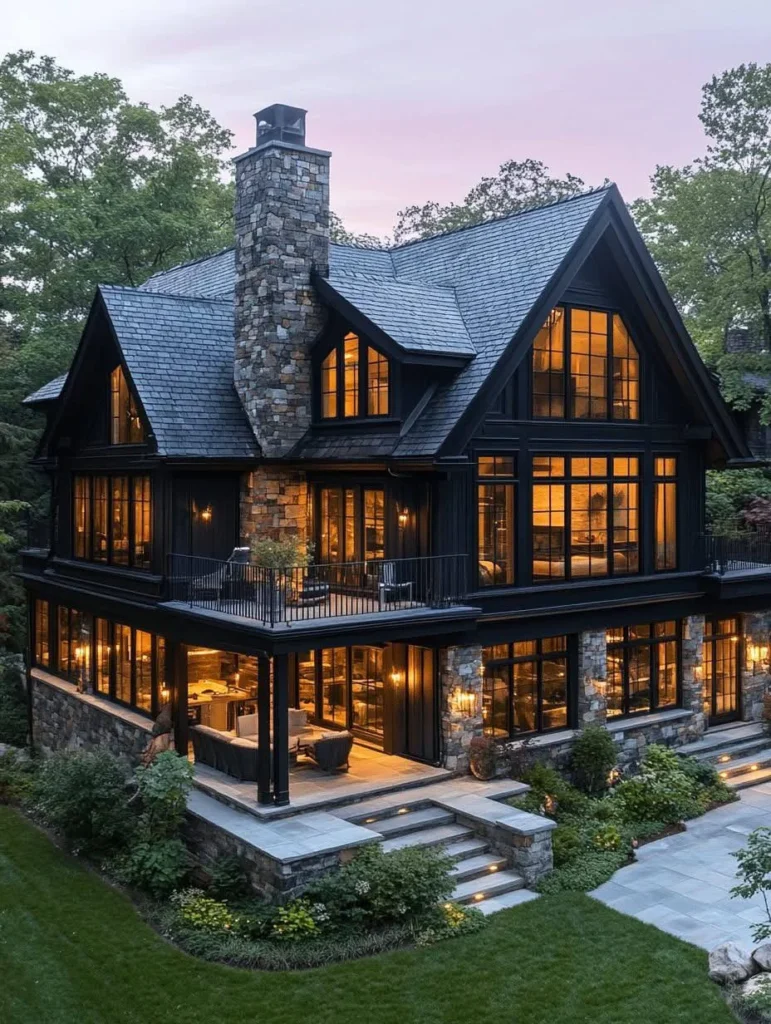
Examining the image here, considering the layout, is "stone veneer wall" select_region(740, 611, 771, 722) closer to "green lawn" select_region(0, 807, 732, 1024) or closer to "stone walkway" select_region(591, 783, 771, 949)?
"stone walkway" select_region(591, 783, 771, 949)

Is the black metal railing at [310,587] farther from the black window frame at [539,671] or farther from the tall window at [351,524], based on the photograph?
the black window frame at [539,671]

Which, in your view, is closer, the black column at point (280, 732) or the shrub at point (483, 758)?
the black column at point (280, 732)

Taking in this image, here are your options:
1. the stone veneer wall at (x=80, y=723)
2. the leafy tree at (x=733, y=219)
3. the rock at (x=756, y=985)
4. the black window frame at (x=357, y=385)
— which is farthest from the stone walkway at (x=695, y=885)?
the leafy tree at (x=733, y=219)

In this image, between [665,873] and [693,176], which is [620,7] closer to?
[693,176]

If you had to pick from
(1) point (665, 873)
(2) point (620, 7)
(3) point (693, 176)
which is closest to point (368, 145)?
(3) point (693, 176)

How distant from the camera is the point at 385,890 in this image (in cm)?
1205

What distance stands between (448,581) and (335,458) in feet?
9.79

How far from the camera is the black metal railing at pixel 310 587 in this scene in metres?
14.8

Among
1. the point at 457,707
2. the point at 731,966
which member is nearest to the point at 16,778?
the point at 457,707

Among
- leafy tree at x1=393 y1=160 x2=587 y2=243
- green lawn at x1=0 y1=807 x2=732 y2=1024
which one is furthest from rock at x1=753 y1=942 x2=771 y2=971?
leafy tree at x1=393 y1=160 x2=587 y2=243

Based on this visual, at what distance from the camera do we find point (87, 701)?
64.5 feet

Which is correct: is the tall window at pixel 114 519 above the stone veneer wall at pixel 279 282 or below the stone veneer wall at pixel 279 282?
below

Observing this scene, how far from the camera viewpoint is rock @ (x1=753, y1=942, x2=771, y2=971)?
35.4 ft

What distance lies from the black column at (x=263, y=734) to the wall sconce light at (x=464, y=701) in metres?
3.37
